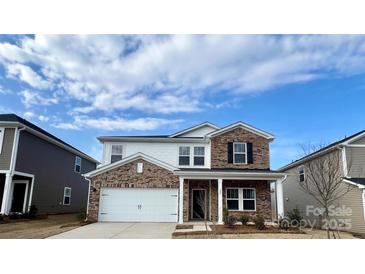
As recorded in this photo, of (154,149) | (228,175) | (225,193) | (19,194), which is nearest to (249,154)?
(228,175)

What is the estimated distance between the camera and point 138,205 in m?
17.3

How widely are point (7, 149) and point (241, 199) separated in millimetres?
14606

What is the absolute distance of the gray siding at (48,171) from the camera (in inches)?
742

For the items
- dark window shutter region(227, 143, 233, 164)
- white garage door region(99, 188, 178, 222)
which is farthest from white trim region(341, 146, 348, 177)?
white garage door region(99, 188, 178, 222)

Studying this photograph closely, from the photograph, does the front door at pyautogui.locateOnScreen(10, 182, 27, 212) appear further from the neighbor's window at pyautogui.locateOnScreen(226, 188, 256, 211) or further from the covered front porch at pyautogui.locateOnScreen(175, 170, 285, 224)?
the neighbor's window at pyautogui.locateOnScreen(226, 188, 256, 211)

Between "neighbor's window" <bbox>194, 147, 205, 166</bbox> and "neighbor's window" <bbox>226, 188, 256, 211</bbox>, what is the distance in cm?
299

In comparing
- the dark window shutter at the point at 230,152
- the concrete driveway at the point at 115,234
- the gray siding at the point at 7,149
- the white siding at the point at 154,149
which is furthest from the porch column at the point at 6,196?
the dark window shutter at the point at 230,152

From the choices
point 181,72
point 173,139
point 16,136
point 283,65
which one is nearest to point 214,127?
point 173,139

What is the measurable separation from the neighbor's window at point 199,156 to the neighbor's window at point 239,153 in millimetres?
2326

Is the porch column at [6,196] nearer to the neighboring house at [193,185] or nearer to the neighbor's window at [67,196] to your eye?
the neighboring house at [193,185]

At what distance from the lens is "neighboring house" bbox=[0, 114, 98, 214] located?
1734 centimetres

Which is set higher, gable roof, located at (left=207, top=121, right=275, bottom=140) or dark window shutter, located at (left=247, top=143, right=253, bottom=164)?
gable roof, located at (left=207, top=121, right=275, bottom=140)
